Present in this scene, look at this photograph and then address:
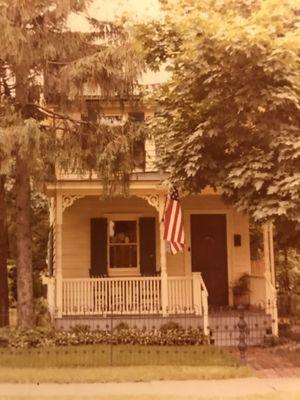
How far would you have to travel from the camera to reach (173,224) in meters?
14.8

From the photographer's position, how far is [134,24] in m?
13.7

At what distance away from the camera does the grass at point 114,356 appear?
38.1ft

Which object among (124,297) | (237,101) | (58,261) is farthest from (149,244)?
(237,101)

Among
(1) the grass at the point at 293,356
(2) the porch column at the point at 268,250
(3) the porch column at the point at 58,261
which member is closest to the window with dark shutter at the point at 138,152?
(3) the porch column at the point at 58,261

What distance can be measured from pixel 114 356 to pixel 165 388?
2.75 metres

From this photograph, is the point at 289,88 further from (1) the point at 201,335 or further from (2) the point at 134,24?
(1) the point at 201,335

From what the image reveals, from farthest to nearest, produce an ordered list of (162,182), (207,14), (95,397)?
1. (162,182)
2. (207,14)
3. (95,397)

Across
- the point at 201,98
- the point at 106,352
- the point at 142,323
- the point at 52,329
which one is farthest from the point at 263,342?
the point at 201,98

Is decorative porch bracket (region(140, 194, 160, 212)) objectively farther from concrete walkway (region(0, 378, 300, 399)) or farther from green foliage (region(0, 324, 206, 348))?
concrete walkway (region(0, 378, 300, 399))

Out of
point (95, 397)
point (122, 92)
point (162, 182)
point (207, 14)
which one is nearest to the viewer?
point (95, 397)

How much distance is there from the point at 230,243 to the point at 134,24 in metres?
7.39

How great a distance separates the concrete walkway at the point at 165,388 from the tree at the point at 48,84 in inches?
164

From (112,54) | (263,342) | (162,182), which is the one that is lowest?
(263,342)

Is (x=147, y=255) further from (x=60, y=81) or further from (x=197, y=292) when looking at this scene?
(x=60, y=81)
